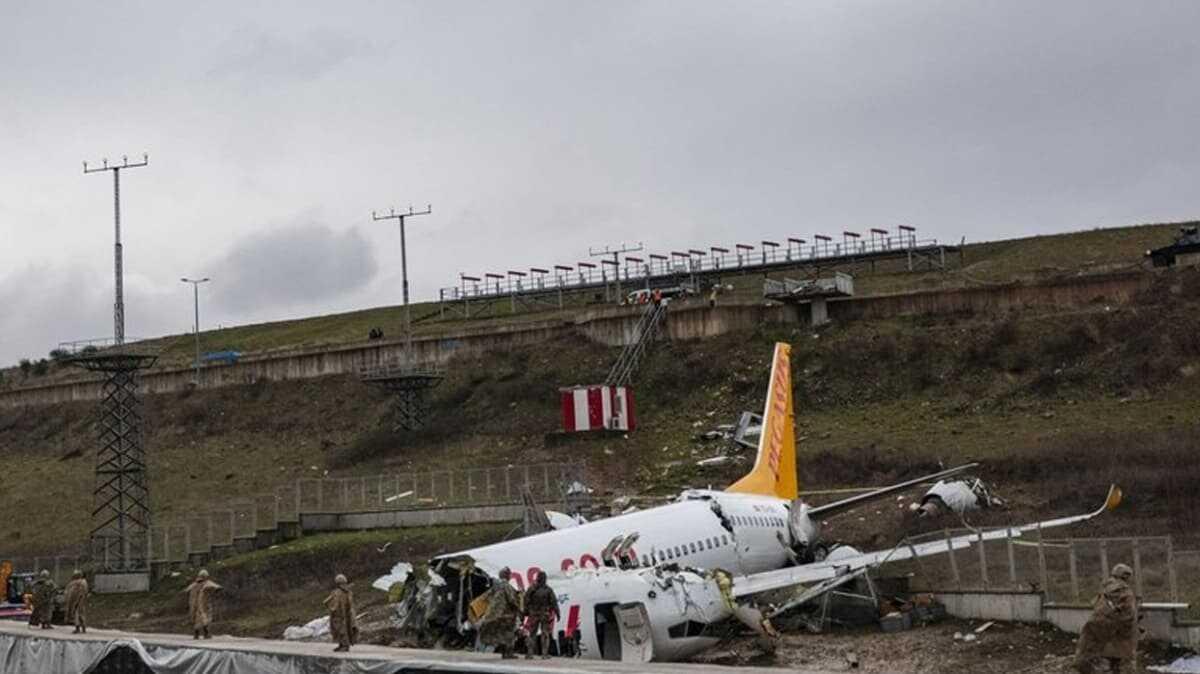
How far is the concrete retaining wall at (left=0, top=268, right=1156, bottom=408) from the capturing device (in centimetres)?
7775

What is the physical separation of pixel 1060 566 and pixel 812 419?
38530 millimetres

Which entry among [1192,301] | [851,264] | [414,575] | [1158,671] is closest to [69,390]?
[851,264]

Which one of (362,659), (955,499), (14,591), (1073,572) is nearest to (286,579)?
(14,591)

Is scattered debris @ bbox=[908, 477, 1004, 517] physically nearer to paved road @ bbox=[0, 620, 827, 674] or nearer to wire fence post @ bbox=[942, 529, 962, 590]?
wire fence post @ bbox=[942, 529, 962, 590]

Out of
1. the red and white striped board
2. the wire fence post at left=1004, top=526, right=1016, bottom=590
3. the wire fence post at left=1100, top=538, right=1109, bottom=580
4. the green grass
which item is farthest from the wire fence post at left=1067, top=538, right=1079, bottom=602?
the red and white striped board

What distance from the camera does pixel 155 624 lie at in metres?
49.6

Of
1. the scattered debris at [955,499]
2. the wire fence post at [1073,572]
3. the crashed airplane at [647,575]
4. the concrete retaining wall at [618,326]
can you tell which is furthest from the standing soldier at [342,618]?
the concrete retaining wall at [618,326]

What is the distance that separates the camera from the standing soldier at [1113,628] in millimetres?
20844

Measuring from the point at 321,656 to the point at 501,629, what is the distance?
436 cm

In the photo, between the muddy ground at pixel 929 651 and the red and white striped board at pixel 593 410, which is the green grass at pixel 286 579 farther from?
the muddy ground at pixel 929 651

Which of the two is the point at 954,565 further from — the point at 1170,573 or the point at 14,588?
the point at 14,588

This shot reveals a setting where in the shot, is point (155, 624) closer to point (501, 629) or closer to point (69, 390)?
point (501, 629)

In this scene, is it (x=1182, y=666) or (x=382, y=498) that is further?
(x=382, y=498)

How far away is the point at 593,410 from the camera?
69.2 m
